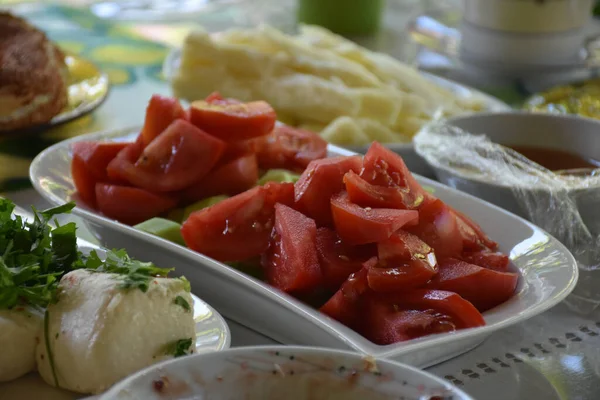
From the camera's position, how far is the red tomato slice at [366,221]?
1010 mm

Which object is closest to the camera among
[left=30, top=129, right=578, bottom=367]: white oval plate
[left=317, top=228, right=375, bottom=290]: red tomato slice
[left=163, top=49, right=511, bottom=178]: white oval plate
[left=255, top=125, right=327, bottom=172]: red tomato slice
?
[left=30, top=129, right=578, bottom=367]: white oval plate

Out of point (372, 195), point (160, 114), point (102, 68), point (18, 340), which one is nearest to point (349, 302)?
point (372, 195)

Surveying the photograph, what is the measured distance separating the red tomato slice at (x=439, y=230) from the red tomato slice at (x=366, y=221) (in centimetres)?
3

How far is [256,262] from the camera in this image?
1.12 metres

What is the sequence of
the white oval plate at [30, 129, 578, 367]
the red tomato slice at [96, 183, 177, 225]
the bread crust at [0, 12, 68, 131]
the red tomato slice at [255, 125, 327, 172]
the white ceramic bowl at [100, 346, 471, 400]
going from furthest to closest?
the bread crust at [0, 12, 68, 131] < the red tomato slice at [255, 125, 327, 172] < the red tomato slice at [96, 183, 177, 225] < the white oval plate at [30, 129, 578, 367] < the white ceramic bowl at [100, 346, 471, 400]

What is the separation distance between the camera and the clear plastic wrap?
1277 millimetres

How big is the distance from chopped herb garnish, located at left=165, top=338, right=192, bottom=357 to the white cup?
63.0 inches

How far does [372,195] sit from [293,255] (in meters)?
0.13

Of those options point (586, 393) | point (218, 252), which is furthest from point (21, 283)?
point (586, 393)

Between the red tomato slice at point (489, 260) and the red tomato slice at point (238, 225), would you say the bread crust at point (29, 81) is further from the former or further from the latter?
the red tomato slice at point (489, 260)

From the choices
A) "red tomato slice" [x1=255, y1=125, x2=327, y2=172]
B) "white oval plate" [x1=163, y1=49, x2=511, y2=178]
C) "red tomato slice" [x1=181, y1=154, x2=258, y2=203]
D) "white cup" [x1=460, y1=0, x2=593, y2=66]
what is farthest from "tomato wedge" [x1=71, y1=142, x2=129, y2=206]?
"white cup" [x1=460, y1=0, x2=593, y2=66]

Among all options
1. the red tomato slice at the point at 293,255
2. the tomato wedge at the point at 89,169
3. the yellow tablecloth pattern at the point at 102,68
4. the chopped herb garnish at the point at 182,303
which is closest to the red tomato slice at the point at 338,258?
the red tomato slice at the point at 293,255

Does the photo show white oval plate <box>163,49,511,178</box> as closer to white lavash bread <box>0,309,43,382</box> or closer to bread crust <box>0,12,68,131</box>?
bread crust <box>0,12,68,131</box>

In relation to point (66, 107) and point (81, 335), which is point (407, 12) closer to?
point (66, 107)
